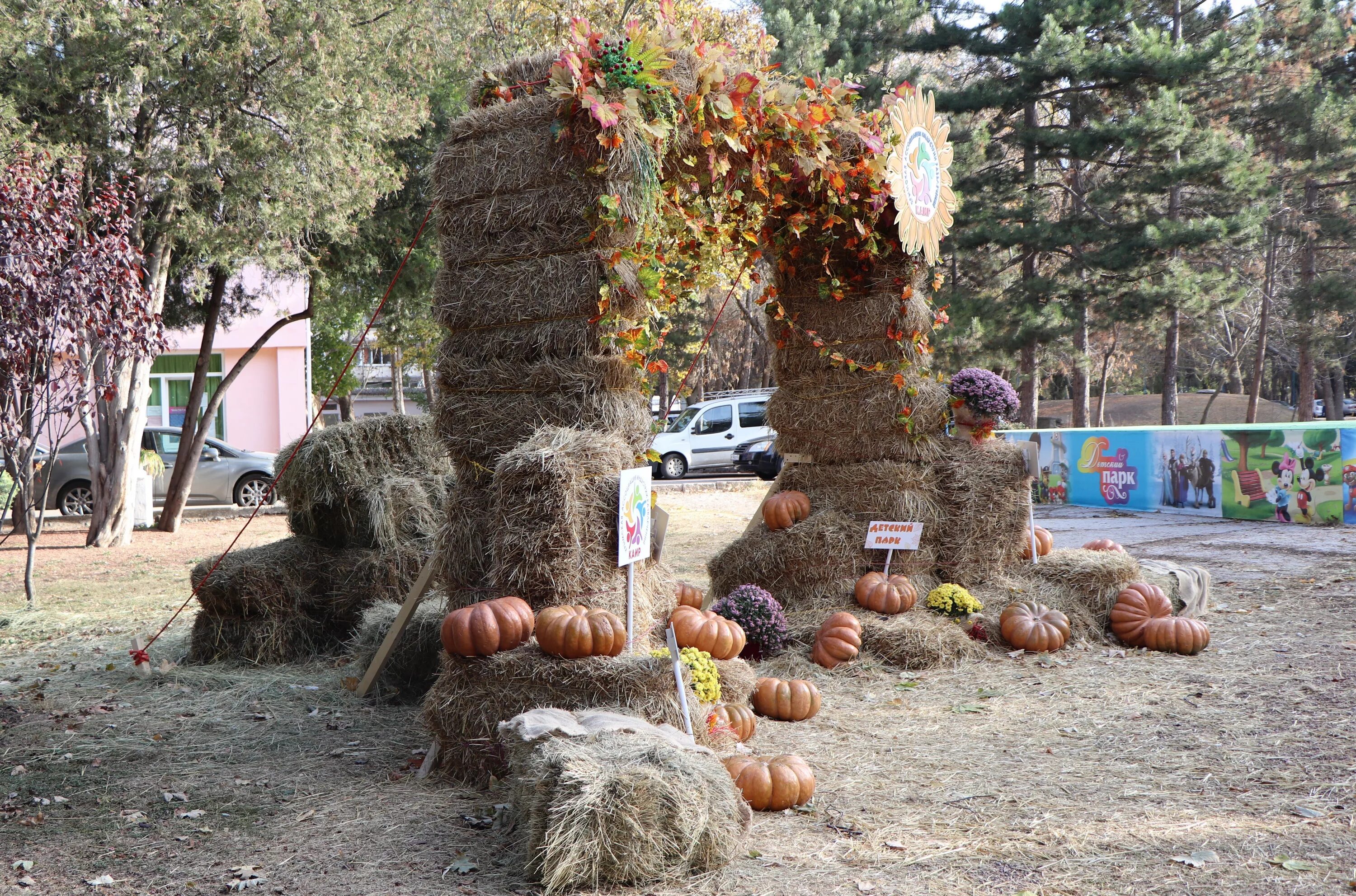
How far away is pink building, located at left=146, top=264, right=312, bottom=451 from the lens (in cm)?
2323

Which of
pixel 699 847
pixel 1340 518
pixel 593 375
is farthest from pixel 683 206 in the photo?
pixel 1340 518

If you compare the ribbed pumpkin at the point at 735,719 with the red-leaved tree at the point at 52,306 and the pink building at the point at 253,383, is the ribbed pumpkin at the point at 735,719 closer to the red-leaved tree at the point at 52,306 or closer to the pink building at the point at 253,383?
the red-leaved tree at the point at 52,306

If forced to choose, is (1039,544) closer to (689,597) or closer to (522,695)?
(689,597)

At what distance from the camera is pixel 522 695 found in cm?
397

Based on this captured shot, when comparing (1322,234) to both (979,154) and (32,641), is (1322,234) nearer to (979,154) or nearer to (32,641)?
(979,154)

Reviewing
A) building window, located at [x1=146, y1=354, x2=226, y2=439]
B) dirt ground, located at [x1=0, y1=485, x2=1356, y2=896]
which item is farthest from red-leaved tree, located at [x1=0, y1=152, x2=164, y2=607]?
building window, located at [x1=146, y1=354, x2=226, y2=439]

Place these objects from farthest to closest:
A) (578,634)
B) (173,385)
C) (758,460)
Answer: (173,385) → (758,460) → (578,634)

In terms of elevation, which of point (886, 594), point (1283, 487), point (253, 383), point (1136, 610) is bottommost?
point (1136, 610)

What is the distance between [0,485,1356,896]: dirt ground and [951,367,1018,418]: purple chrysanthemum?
1.70m

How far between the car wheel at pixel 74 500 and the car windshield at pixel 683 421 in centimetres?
1081

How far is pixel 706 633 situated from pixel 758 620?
1.62 meters

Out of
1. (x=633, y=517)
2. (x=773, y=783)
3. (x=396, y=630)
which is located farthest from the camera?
(x=396, y=630)

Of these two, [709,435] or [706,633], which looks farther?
[709,435]

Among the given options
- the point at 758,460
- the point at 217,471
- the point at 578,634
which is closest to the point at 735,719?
the point at 578,634
